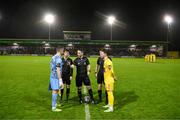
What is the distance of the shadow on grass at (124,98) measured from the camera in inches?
436

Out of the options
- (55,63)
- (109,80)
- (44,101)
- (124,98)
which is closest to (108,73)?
(109,80)

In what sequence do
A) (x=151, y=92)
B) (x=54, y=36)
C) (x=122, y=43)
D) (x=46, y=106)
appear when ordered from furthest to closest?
(x=54, y=36), (x=122, y=43), (x=151, y=92), (x=46, y=106)

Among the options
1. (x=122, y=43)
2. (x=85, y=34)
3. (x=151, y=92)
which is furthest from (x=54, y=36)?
(x=151, y=92)

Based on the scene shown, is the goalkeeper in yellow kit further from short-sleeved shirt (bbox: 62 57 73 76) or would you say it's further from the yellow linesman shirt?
short-sleeved shirt (bbox: 62 57 73 76)

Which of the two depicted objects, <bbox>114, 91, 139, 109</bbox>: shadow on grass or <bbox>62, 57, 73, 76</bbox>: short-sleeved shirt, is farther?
<bbox>62, 57, 73, 76</bbox>: short-sleeved shirt

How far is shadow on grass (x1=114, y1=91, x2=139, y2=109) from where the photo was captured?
1109 centimetres

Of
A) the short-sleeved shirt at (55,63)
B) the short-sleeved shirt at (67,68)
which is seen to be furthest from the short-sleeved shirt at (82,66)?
the short-sleeved shirt at (55,63)

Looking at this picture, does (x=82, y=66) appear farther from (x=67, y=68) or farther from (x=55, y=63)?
(x=55, y=63)

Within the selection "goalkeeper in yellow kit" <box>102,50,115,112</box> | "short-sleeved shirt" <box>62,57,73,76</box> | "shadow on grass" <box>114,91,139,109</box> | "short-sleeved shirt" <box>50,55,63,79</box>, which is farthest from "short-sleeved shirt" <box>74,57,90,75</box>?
"shadow on grass" <box>114,91,139,109</box>

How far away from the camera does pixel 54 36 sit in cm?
8250

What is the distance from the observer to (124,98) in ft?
40.6

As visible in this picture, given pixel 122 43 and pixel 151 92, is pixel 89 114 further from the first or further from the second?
pixel 122 43

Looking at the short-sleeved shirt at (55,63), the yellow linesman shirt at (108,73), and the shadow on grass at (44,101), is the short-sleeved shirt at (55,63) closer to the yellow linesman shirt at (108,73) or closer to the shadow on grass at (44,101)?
the shadow on grass at (44,101)

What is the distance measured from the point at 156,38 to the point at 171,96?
74125 mm
